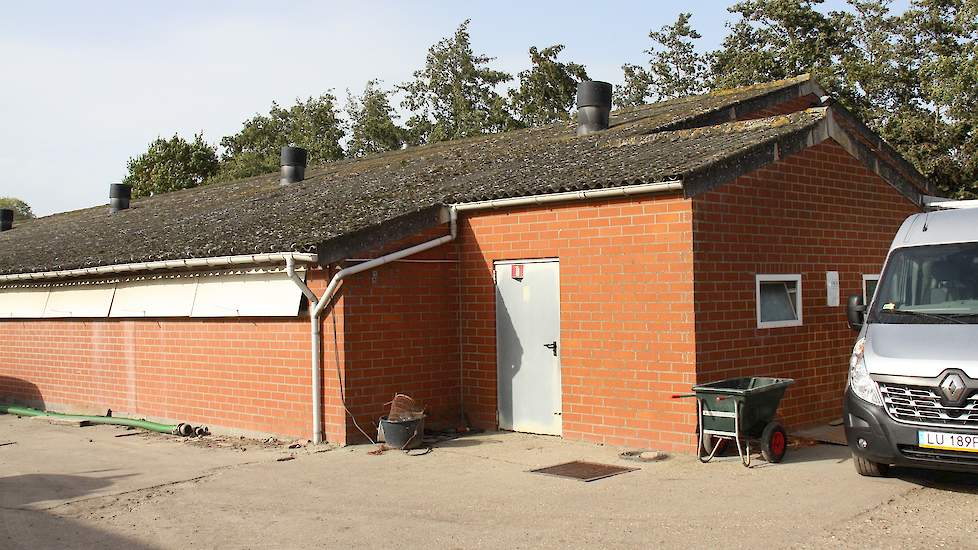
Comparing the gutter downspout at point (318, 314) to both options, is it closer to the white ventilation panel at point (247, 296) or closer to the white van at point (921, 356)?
the white ventilation panel at point (247, 296)

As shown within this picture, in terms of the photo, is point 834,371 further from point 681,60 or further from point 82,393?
point 681,60

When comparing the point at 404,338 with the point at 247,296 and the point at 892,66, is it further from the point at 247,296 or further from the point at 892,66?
the point at 892,66

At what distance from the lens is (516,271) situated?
11.5m

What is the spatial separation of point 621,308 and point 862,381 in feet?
10.0

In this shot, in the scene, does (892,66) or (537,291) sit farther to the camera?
(892,66)

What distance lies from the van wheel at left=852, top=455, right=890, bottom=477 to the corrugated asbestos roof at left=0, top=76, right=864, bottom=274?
325cm

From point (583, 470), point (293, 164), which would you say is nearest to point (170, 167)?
point (293, 164)

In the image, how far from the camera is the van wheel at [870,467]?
328 inches

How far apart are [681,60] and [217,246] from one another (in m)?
36.6

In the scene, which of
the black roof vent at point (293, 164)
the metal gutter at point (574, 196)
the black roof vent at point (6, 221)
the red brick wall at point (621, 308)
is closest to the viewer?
the metal gutter at point (574, 196)

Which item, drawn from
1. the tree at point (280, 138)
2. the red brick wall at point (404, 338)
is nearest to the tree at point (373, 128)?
the tree at point (280, 138)

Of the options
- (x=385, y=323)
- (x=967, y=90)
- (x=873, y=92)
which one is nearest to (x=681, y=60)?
(x=873, y=92)

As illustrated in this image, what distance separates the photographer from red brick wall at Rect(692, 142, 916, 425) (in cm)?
1002

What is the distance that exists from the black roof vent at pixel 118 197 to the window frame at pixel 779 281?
19907mm
